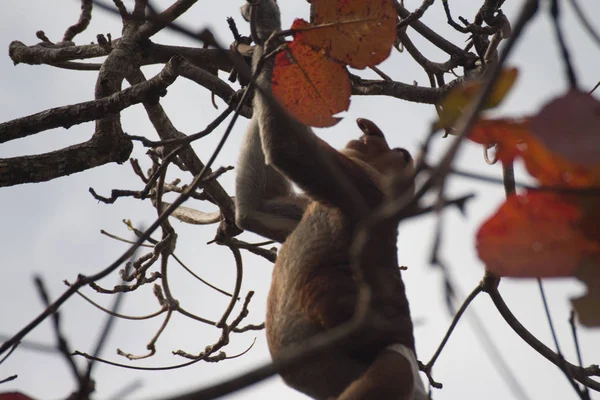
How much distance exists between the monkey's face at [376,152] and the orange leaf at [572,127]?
290 centimetres

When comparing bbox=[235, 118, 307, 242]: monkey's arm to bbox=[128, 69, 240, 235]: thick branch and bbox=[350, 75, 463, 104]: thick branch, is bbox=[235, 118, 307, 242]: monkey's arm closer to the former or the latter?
bbox=[128, 69, 240, 235]: thick branch

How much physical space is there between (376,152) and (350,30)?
147cm

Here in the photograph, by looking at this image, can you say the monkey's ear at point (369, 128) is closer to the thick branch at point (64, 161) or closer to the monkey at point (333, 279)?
the monkey at point (333, 279)

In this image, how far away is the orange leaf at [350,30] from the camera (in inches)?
119

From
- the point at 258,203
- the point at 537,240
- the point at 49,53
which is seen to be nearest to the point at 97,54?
the point at 49,53

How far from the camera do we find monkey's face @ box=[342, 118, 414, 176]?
4.34 metres

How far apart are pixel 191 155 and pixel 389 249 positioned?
1683mm

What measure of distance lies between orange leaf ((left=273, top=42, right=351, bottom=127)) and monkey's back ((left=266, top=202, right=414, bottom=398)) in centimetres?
61

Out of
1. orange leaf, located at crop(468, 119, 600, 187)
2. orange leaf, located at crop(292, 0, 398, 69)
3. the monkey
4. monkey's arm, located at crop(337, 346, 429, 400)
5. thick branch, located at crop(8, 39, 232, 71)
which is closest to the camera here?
orange leaf, located at crop(468, 119, 600, 187)

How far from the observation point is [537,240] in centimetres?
149

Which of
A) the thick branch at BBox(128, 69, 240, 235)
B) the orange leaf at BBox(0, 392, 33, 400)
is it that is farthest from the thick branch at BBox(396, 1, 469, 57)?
the orange leaf at BBox(0, 392, 33, 400)

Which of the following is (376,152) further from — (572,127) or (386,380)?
(572,127)

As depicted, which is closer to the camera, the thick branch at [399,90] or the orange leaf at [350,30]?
the orange leaf at [350,30]

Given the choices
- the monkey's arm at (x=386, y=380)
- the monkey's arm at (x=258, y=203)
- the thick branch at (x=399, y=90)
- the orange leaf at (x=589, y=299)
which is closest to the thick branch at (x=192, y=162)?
the monkey's arm at (x=258, y=203)
